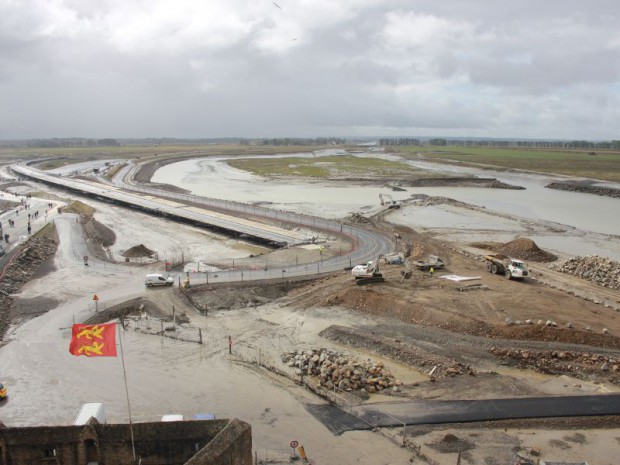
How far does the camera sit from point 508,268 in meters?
41.6

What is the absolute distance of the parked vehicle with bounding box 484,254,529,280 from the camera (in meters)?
40.9

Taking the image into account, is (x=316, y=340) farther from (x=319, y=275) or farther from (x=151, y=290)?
(x=151, y=290)

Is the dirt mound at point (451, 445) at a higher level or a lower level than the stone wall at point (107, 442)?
lower

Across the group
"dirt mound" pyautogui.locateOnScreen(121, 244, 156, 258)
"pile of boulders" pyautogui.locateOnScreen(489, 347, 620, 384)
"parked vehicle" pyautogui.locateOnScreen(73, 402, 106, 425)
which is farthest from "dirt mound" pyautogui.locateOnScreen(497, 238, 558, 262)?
"parked vehicle" pyautogui.locateOnScreen(73, 402, 106, 425)

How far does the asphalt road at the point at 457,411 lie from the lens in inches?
858

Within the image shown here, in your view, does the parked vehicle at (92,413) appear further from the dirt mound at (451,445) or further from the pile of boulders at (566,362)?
Answer: the pile of boulders at (566,362)

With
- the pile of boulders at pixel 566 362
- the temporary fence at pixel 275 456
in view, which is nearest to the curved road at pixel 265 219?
the pile of boulders at pixel 566 362

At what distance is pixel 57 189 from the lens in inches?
4419

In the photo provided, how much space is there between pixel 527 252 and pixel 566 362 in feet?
86.0

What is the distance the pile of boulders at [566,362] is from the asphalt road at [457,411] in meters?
2.39

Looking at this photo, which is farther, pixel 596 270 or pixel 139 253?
pixel 139 253

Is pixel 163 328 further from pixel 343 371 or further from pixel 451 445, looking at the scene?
pixel 451 445

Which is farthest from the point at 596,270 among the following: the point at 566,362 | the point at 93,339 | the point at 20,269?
the point at 20,269

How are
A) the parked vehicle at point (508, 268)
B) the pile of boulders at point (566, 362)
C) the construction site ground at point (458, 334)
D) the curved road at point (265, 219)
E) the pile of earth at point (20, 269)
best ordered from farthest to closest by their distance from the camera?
the curved road at point (265, 219) < the parked vehicle at point (508, 268) < the pile of earth at point (20, 269) < the pile of boulders at point (566, 362) < the construction site ground at point (458, 334)
